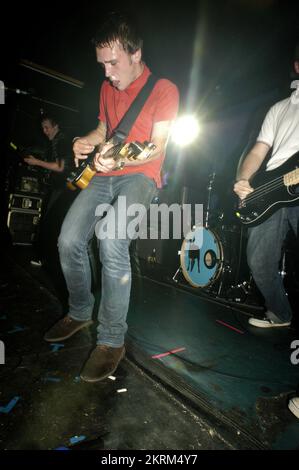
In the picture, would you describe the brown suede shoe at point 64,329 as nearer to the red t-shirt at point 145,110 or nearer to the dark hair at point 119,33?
the red t-shirt at point 145,110

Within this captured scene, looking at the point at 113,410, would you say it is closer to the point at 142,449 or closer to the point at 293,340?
the point at 142,449

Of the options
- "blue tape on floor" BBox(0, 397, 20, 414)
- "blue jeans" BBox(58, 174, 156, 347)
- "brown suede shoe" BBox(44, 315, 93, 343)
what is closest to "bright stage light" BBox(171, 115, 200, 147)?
"blue jeans" BBox(58, 174, 156, 347)

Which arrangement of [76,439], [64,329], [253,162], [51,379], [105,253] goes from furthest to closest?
[253,162] → [64,329] → [105,253] → [51,379] → [76,439]

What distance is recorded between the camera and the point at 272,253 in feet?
7.87

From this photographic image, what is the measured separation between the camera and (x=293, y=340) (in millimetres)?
2428

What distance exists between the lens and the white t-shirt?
229 centimetres

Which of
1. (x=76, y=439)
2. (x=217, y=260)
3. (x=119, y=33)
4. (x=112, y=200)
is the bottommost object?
(x=76, y=439)

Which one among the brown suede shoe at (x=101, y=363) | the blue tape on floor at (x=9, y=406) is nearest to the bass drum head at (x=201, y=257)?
the brown suede shoe at (x=101, y=363)

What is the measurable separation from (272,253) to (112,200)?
155cm

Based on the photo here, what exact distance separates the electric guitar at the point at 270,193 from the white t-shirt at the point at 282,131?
0.50 feet

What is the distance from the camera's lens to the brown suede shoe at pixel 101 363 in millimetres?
1482

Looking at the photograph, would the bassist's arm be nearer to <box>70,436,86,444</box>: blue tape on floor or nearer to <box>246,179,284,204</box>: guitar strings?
<box>246,179,284,204</box>: guitar strings

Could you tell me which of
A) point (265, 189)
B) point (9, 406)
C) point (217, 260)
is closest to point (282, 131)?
point (265, 189)

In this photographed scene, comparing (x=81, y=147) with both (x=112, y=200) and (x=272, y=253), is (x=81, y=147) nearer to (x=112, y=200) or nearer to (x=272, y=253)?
(x=112, y=200)
